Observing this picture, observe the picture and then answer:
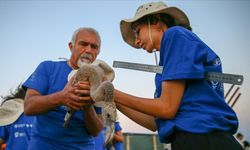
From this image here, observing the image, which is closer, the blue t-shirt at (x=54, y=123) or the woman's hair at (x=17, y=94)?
the blue t-shirt at (x=54, y=123)

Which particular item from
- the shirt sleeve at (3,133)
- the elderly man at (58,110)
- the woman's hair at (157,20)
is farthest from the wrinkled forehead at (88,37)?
the shirt sleeve at (3,133)

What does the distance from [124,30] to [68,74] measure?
32.9 inches

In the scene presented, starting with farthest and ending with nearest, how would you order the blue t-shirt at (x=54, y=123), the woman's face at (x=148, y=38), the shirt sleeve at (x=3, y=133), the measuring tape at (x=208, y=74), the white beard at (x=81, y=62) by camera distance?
the shirt sleeve at (x=3, y=133), the white beard at (x=81, y=62), the blue t-shirt at (x=54, y=123), the woman's face at (x=148, y=38), the measuring tape at (x=208, y=74)

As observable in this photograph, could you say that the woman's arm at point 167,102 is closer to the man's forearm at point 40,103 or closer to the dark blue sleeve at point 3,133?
the man's forearm at point 40,103

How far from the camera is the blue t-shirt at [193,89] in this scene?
1949mm

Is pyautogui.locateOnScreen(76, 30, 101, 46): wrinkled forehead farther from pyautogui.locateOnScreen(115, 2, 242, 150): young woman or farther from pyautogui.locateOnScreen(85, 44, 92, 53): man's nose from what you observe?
Answer: pyautogui.locateOnScreen(115, 2, 242, 150): young woman

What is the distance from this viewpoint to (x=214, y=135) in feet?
6.27

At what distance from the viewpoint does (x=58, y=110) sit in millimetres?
3100

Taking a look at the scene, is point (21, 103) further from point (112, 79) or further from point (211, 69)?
point (211, 69)

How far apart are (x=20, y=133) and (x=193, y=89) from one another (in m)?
3.44

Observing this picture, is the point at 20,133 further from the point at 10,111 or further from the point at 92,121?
the point at 92,121

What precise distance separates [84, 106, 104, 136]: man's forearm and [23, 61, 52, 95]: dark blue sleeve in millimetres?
568

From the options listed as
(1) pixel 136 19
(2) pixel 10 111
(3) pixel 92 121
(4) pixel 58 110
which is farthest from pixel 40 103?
(2) pixel 10 111

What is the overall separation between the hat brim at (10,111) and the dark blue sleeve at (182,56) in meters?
3.42
